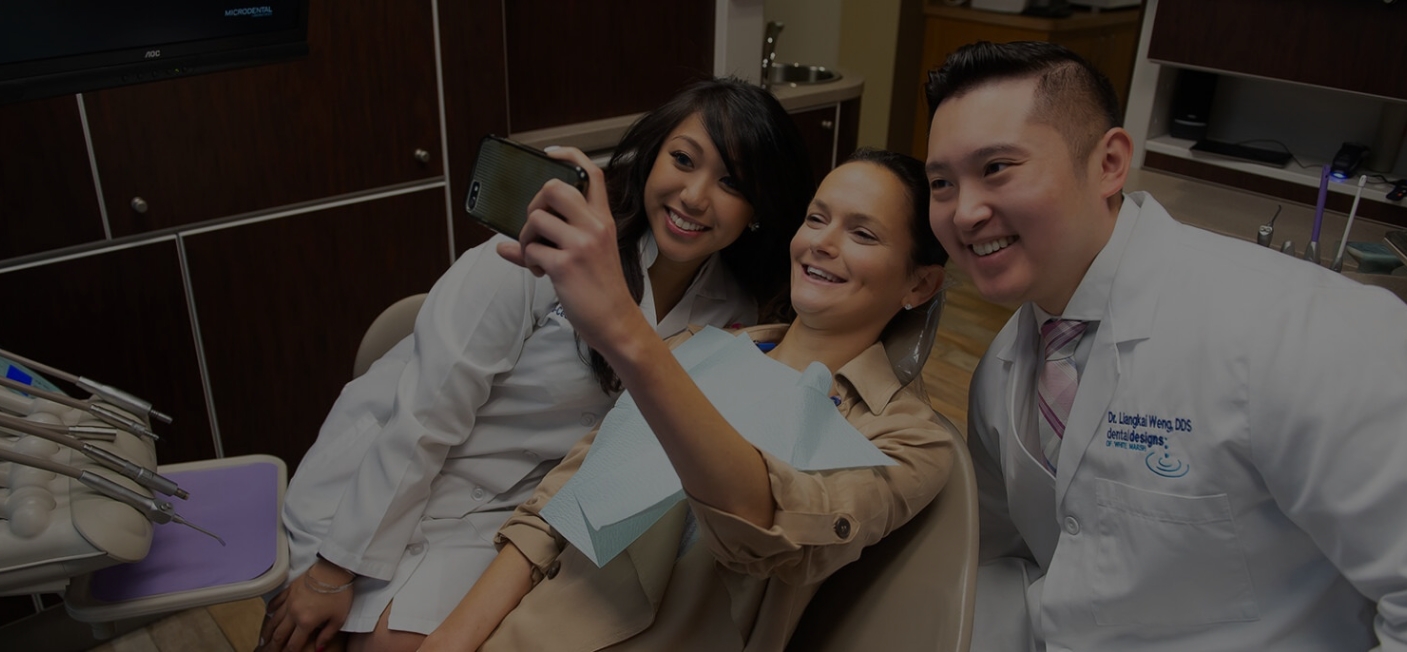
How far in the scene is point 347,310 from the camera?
97.3 inches

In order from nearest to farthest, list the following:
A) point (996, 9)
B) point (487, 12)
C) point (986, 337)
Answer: point (487, 12), point (986, 337), point (996, 9)

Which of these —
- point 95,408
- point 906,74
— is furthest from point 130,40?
point 906,74

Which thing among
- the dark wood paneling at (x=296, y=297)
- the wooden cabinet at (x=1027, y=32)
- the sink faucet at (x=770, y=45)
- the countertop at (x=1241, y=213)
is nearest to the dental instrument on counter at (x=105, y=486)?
the dark wood paneling at (x=296, y=297)

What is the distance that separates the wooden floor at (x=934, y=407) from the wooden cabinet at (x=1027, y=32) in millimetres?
1112

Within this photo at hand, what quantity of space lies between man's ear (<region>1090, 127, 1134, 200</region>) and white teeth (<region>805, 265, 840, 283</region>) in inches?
14.3

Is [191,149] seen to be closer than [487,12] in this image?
Yes

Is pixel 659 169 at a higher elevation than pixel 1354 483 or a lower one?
higher

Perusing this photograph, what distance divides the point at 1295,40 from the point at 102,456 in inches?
106

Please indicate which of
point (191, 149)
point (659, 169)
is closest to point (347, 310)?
point (191, 149)

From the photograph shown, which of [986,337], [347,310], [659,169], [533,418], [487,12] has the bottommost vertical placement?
[986,337]

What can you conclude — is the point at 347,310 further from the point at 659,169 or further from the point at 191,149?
the point at 659,169

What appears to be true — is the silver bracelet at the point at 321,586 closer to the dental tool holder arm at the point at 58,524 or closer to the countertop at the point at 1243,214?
the dental tool holder arm at the point at 58,524

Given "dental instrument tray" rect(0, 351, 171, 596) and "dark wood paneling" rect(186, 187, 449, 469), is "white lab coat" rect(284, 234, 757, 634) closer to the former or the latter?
"dental instrument tray" rect(0, 351, 171, 596)

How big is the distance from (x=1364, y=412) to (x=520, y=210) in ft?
3.00
